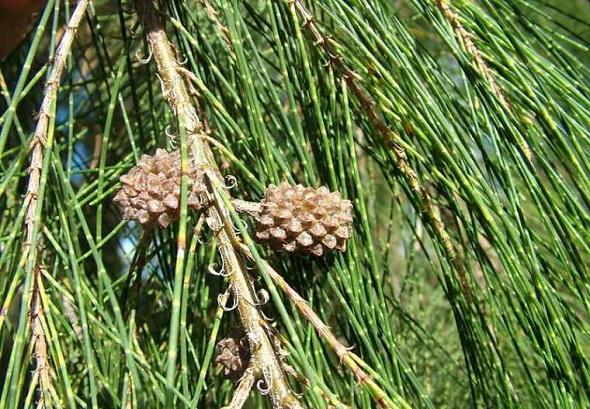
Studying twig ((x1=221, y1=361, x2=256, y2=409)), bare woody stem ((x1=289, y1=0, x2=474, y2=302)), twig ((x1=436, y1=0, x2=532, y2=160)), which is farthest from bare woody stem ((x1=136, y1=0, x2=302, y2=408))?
twig ((x1=436, y1=0, x2=532, y2=160))

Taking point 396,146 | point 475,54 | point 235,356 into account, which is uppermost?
point 475,54

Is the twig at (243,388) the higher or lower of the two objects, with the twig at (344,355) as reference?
lower

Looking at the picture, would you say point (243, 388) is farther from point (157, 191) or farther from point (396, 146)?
point (396, 146)

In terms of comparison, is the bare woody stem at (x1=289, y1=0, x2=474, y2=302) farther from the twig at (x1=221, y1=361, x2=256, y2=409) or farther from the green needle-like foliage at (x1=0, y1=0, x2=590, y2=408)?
the twig at (x1=221, y1=361, x2=256, y2=409)

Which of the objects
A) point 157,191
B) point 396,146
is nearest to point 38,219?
point 157,191

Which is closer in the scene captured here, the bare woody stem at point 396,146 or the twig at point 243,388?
the twig at point 243,388

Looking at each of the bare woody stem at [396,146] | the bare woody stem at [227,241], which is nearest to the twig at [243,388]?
the bare woody stem at [227,241]

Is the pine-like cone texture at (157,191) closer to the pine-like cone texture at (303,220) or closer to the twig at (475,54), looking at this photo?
the pine-like cone texture at (303,220)
